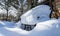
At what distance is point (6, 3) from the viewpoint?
20.0 m

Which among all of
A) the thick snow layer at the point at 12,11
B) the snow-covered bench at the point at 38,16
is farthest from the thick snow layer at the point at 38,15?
the thick snow layer at the point at 12,11

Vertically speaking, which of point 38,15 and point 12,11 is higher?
point 12,11

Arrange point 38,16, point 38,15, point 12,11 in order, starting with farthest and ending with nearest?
point 12,11 < point 38,15 < point 38,16

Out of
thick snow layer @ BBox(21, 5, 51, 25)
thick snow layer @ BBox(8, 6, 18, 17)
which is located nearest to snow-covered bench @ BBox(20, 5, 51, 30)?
thick snow layer @ BBox(21, 5, 51, 25)

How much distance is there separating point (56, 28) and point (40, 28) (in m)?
0.49

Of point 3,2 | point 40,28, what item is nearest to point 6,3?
point 3,2

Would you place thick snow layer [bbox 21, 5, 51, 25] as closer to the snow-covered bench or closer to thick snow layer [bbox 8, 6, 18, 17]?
the snow-covered bench

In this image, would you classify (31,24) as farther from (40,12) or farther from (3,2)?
(3,2)

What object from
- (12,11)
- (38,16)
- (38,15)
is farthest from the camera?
(12,11)

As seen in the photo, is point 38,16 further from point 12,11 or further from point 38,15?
point 12,11

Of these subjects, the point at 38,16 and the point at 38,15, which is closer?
the point at 38,16

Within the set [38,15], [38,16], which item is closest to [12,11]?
[38,15]

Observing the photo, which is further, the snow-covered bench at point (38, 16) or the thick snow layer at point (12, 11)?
the thick snow layer at point (12, 11)

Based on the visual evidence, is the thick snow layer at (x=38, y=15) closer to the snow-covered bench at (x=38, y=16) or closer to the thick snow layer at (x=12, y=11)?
the snow-covered bench at (x=38, y=16)
